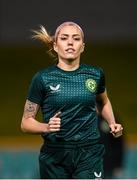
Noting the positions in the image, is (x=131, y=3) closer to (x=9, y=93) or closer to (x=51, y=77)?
(x=9, y=93)

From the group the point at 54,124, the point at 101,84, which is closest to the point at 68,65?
the point at 101,84

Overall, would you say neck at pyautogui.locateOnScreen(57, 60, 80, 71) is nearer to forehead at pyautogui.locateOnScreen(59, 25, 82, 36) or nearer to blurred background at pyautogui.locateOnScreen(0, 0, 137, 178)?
forehead at pyautogui.locateOnScreen(59, 25, 82, 36)

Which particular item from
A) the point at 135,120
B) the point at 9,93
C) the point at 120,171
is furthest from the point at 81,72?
the point at 9,93

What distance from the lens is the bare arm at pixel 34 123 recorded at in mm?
6625

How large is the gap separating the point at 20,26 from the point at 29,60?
0.92 m

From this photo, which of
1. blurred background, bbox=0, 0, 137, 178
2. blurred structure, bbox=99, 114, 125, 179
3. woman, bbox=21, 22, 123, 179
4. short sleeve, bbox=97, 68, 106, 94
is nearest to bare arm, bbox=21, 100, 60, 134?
woman, bbox=21, 22, 123, 179

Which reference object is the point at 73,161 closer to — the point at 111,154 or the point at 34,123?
the point at 34,123

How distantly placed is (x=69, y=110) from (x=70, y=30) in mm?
609

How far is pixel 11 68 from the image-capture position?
19.9 metres

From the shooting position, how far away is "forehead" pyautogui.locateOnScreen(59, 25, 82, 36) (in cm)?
708

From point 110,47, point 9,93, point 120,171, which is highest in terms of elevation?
point 110,47

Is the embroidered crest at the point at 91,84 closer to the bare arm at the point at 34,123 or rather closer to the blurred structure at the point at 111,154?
the bare arm at the point at 34,123

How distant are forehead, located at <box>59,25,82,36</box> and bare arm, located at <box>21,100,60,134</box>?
0.59 m

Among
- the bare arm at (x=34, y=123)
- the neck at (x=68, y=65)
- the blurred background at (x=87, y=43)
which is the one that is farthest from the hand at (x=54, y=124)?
the blurred background at (x=87, y=43)
